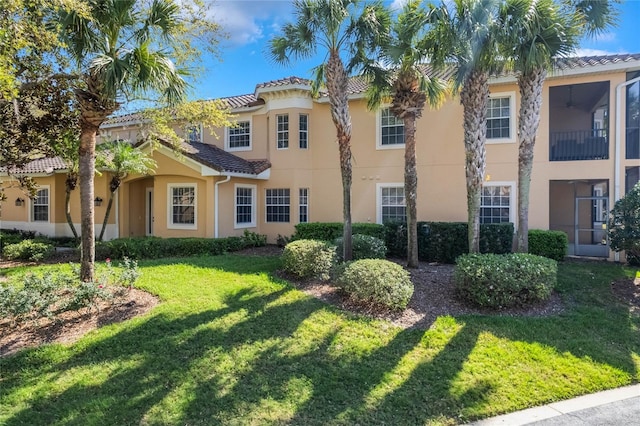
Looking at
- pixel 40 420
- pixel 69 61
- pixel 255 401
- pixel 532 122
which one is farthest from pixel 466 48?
pixel 40 420

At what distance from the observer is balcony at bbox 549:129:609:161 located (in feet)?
45.6

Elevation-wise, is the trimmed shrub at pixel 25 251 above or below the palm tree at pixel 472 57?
below

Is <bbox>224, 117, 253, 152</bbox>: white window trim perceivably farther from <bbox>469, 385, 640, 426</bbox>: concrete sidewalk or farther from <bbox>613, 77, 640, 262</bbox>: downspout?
<bbox>469, 385, 640, 426</bbox>: concrete sidewalk

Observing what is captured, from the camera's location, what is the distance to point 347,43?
11.2 metres

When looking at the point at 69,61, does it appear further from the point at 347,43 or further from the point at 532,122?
the point at 532,122

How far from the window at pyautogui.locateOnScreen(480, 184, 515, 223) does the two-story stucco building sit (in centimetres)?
4

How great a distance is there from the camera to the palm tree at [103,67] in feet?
26.9

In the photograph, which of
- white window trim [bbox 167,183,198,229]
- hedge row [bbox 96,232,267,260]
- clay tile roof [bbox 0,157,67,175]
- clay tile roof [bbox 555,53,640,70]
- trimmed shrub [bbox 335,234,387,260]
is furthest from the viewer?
clay tile roof [bbox 0,157,67,175]

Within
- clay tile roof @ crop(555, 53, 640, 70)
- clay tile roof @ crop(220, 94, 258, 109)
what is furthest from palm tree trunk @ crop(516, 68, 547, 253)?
clay tile roof @ crop(220, 94, 258, 109)

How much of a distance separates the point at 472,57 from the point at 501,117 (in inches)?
239

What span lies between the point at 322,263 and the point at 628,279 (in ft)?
28.6

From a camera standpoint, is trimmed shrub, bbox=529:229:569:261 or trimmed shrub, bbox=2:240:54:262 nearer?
trimmed shrub, bbox=529:229:569:261

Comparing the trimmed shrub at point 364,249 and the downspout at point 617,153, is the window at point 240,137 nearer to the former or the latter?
the trimmed shrub at point 364,249

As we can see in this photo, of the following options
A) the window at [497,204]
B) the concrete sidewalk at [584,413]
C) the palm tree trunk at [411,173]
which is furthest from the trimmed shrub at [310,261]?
the window at [497,204]
